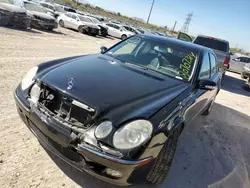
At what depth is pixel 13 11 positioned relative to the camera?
10820 mm

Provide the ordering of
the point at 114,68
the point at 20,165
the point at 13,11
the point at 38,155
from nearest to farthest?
the point at 20,165 → the point at 38,155 → the point at 114,68 → the point at 13,11

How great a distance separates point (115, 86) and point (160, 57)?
1276mm

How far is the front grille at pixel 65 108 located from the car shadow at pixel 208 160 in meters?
0.77

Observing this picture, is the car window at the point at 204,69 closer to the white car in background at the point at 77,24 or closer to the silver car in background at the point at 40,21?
the silver car in background at the point at 40,21

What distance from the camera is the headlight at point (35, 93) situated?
257 cm

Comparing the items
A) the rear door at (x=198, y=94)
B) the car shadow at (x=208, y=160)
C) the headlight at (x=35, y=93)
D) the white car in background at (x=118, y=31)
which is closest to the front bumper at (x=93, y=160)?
the headlight at (x=35, y=93)

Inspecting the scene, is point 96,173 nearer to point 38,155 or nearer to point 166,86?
point 38,155

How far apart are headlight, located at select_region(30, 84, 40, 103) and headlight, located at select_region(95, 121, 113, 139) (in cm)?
88

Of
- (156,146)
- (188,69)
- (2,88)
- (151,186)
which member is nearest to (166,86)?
(188,69)

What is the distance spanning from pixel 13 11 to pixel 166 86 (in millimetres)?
10381

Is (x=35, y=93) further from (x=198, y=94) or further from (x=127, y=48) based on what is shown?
(x=198, y=94)

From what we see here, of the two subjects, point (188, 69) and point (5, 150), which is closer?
point (5, 150)

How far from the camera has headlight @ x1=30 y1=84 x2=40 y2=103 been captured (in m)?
2.57

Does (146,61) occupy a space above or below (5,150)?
above
